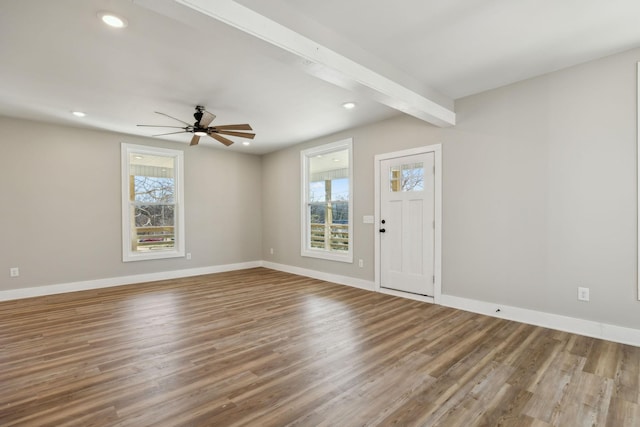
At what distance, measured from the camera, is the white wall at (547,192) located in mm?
2893

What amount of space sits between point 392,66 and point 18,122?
5355 mm

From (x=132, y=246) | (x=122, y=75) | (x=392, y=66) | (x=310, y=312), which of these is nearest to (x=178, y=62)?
(x=122, y=75)

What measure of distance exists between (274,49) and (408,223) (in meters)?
3.10

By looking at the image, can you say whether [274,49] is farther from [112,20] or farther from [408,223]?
[408,223]

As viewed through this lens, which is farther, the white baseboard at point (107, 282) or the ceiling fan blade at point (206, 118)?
the white baseboard at point (107, 282)

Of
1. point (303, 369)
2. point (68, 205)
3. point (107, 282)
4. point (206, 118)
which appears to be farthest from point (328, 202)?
point (68, 205)

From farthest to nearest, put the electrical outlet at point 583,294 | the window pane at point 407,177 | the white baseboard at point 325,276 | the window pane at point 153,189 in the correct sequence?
the window pane at point 153,189 → the white baseboard at point 325,276 → the window pane at point 407,177 → the electrical outlet at point 583,294

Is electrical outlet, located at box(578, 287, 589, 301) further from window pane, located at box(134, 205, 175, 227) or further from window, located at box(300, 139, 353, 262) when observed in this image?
window pane, located at box(134, 205, 175, 227)

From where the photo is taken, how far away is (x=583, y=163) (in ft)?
10.1

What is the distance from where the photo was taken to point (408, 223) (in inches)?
178

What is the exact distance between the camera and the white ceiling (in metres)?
2.22

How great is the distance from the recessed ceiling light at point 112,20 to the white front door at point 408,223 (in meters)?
3.53

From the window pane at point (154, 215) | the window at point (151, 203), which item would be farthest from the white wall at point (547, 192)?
the window pane at point (154, 215)

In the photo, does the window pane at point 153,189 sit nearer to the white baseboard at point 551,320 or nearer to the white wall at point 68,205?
the white wall at point 68,205
